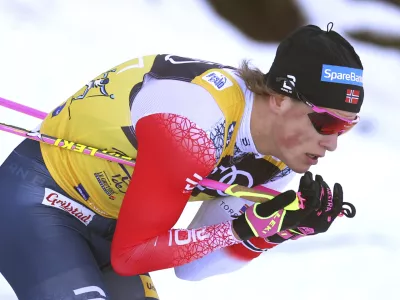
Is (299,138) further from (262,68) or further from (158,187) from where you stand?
(262,68)

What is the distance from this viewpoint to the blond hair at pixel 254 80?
1.81 metres

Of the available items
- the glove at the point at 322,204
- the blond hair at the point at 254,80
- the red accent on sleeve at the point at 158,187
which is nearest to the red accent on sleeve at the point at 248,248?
the glove at the point at 322,204

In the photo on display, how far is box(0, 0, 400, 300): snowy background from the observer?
290 cm

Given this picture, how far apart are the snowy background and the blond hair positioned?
3.84 ft

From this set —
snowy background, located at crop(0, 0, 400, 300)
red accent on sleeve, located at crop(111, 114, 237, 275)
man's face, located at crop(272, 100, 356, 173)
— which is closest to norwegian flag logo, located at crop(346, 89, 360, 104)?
man's face, located at crop(272, 100, 356, 173)

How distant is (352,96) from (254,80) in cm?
26

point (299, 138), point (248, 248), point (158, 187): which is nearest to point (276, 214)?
point (299, 138)

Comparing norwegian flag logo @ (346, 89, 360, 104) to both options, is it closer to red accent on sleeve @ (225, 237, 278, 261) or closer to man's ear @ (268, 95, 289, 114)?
man's ear @ (268, 95, 289, 114)

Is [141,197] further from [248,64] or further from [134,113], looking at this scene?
[248,64]

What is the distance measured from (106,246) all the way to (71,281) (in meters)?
0.30

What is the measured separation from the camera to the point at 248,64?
197cm

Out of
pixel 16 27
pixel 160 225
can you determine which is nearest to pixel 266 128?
pixel 160 225

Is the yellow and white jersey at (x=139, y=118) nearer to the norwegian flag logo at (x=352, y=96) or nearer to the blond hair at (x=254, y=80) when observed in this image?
the blond hair at (x=254, y=80)

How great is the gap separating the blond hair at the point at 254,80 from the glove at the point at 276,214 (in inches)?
10.3
